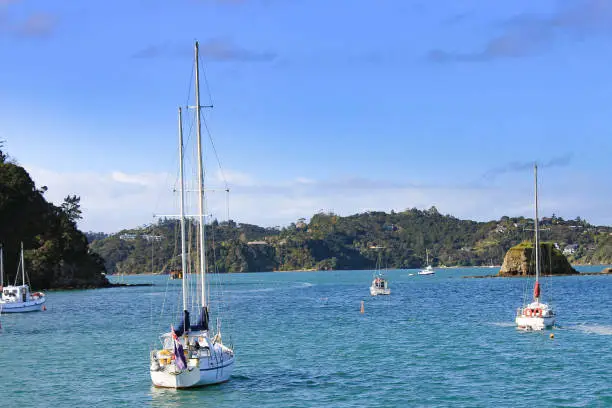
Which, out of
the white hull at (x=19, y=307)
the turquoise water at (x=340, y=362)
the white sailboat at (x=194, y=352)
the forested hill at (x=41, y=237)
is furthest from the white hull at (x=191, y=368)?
the forested hill at (x=41, y=237)

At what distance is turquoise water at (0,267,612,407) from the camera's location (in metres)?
37.9

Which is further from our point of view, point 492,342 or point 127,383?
point 492,342

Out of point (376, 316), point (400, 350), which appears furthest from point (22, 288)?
point (400, 350)

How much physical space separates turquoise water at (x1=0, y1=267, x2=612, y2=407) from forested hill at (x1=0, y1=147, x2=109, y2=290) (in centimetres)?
4510

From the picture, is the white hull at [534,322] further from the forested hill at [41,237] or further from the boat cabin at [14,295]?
the forested hill at [41,237]

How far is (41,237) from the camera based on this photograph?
538ft

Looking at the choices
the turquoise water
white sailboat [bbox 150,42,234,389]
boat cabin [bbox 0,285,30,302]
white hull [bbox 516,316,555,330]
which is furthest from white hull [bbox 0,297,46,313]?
white sailboat [bbox 150,42,234,389]

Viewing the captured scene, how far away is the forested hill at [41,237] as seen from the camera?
128 metres

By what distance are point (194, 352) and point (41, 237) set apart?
443 ft

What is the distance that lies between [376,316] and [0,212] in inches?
2640

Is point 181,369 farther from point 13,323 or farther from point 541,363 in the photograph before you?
point 13,323

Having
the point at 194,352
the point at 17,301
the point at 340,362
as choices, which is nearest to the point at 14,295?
the point at 17,301

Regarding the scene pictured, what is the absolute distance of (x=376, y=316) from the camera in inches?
3388

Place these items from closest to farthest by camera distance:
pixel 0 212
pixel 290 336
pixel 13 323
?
1. pixel 290 336
2. pixel 13 323
3. pixel 0 212
